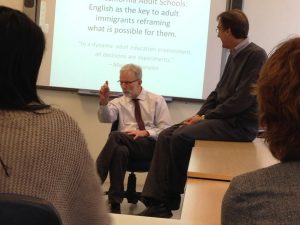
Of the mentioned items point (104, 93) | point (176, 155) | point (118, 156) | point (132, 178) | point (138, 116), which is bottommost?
point (132, 178)

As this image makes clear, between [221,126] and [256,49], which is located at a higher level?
[256,49]

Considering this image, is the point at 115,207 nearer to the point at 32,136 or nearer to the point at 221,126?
the point at 221,126

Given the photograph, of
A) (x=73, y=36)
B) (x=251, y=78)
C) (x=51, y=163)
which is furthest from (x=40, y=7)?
(x=51, y=163)

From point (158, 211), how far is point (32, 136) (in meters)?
2.22

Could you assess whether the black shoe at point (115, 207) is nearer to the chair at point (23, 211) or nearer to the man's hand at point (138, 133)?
the man's hand at point (138, 133)

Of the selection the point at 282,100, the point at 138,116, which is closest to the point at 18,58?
the point at 282,100

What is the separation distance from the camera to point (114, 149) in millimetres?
3836

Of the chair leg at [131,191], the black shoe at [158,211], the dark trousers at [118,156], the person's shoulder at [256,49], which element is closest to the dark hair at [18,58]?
the black shoe at [158,211]

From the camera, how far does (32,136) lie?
3.95 feet

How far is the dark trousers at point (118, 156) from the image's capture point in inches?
151

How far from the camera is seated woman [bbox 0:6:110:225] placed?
118cm

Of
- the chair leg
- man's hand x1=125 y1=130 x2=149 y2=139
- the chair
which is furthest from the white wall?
the chair

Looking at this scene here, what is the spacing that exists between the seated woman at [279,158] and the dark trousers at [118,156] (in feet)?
8.83

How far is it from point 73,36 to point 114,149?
150 cm
